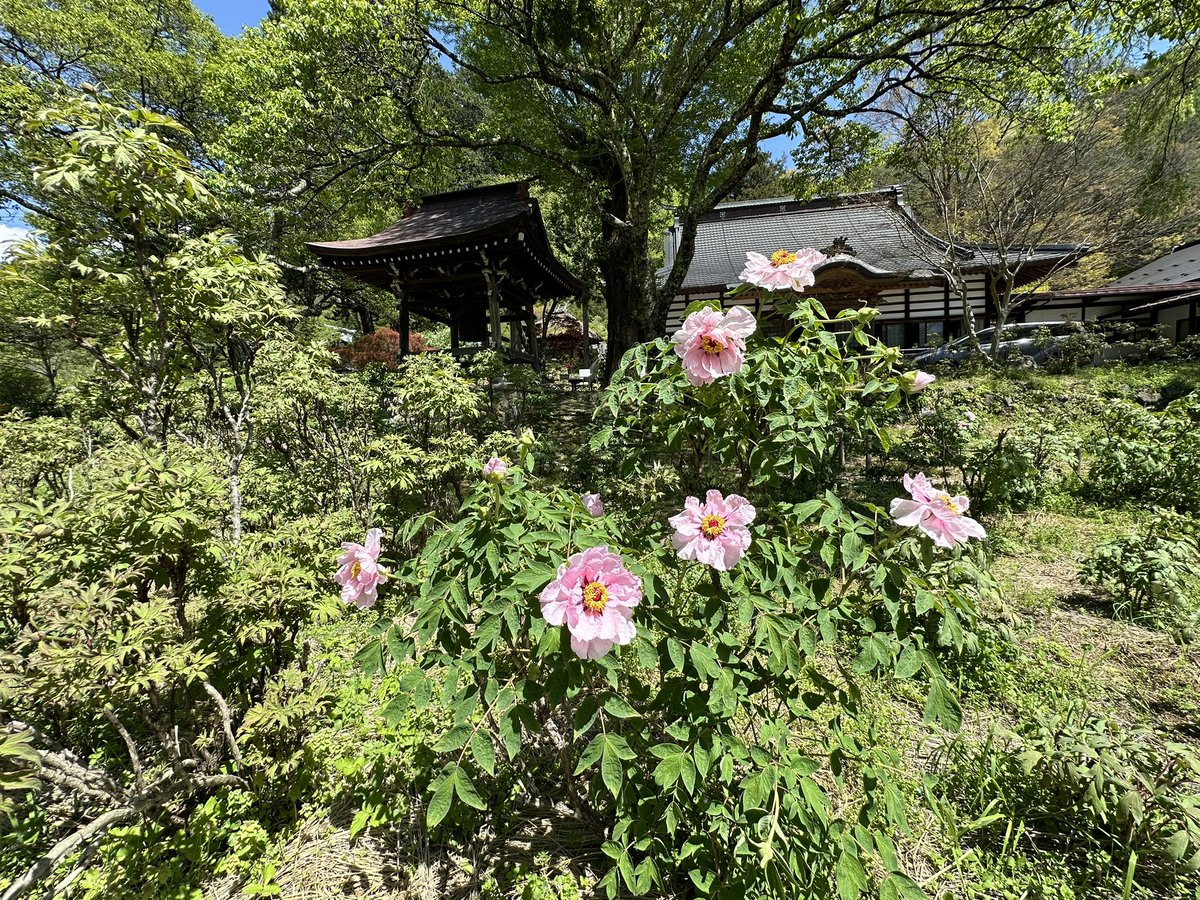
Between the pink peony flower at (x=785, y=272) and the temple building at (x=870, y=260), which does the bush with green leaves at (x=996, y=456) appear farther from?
the temple building at (x=870, y=260)

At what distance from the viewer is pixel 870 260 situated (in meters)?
13.4

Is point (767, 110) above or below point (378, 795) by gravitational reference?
above

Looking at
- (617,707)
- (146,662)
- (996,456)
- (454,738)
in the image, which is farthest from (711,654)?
(996,456)

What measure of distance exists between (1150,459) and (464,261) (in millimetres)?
8336

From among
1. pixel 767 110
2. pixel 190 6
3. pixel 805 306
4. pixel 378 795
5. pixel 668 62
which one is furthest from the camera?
pixel 190 6

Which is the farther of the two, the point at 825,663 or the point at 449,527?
the point at 825,663

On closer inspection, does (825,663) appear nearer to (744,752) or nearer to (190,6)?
(744,752)

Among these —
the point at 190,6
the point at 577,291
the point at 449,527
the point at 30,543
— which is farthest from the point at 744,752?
the point at 190,6

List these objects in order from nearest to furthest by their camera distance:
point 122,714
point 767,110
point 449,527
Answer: point 449,527
point 122,714
point 767,110

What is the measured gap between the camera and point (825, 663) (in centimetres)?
227

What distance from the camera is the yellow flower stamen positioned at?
0.91 m

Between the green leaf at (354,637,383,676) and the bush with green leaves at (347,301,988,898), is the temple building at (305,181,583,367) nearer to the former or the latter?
the bush with green leaves at (347,301,988,898)

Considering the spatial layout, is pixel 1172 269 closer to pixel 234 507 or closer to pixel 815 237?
pixel 815 237

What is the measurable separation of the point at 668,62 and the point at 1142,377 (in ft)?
28.3
